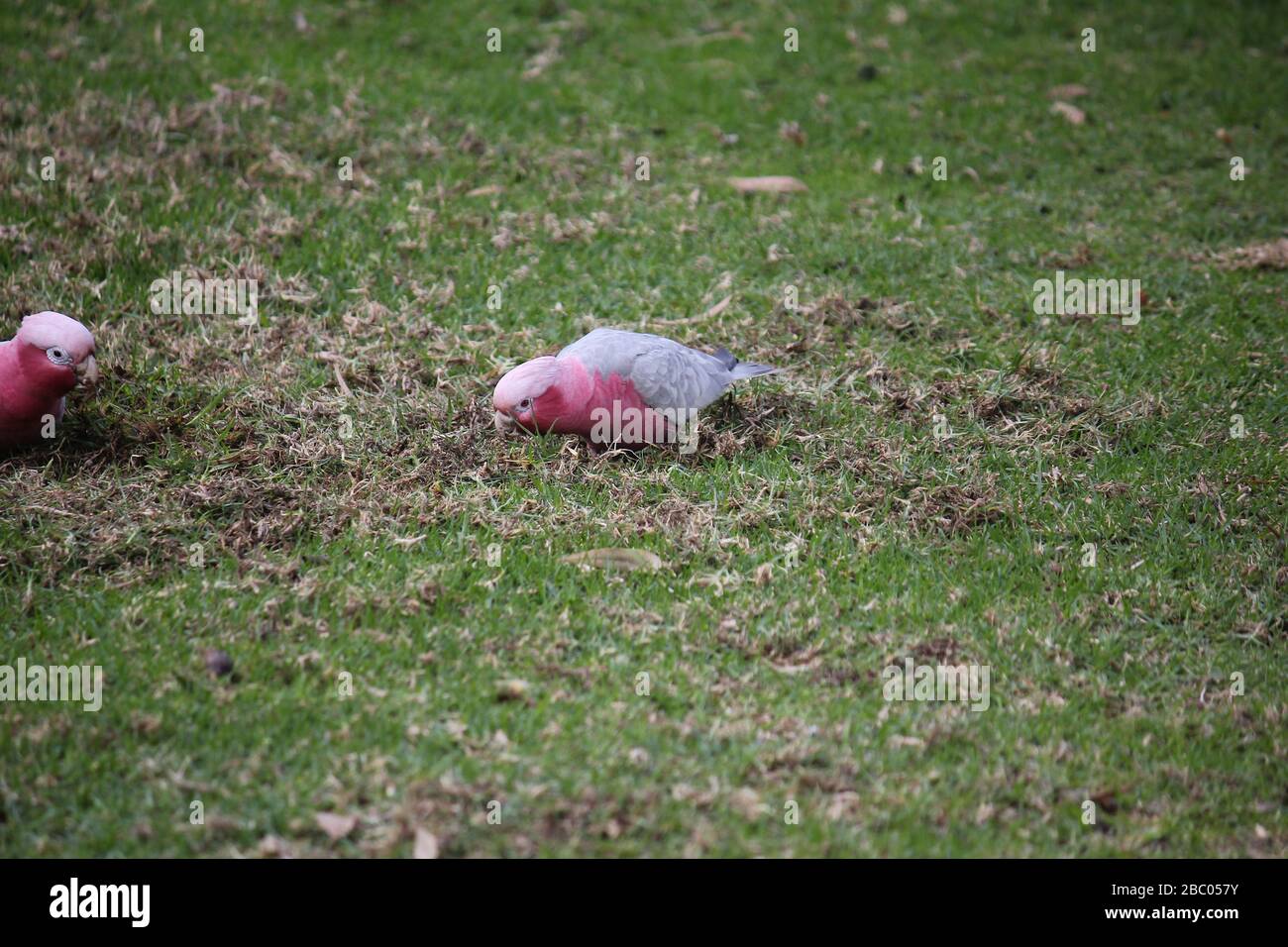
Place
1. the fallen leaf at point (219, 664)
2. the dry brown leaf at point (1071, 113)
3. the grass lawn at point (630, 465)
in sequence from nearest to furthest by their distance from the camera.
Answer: the grass lawn at point (630, 465)
the fallen leaf at point (219, 664)
the dry brown leaf at point (1071, 113)

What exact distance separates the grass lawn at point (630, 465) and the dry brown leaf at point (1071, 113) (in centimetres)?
6

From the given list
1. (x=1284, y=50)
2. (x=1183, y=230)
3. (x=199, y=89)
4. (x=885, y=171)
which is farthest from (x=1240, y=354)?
(x=199, y=89)

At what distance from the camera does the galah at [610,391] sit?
4.59 m

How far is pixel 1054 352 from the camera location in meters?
5.61

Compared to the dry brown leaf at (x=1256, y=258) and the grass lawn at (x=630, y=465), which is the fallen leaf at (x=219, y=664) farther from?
the dry brown leaf at (x=1256, y=258)

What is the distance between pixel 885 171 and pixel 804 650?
4.68 m

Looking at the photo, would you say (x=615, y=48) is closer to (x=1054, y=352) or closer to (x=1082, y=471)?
(x=1054, y=352)

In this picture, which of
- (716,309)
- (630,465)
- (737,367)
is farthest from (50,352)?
(716,309)

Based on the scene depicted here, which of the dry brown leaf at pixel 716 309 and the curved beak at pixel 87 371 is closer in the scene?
the curved beak at pixel 87 371

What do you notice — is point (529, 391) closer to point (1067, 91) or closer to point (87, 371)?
point (87, 371)

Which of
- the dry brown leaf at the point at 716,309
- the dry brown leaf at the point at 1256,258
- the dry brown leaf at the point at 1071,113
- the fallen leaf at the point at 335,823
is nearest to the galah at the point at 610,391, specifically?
the dry brown leaf at the point at 716,309

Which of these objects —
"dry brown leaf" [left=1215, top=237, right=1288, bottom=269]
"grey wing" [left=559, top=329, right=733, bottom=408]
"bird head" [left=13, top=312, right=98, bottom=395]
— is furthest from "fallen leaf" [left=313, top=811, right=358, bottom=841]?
"dry brown leaf" [left=1215, top=237, right=1288, bottom=269]

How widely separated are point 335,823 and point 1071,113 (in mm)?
7592

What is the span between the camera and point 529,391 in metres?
4.56
